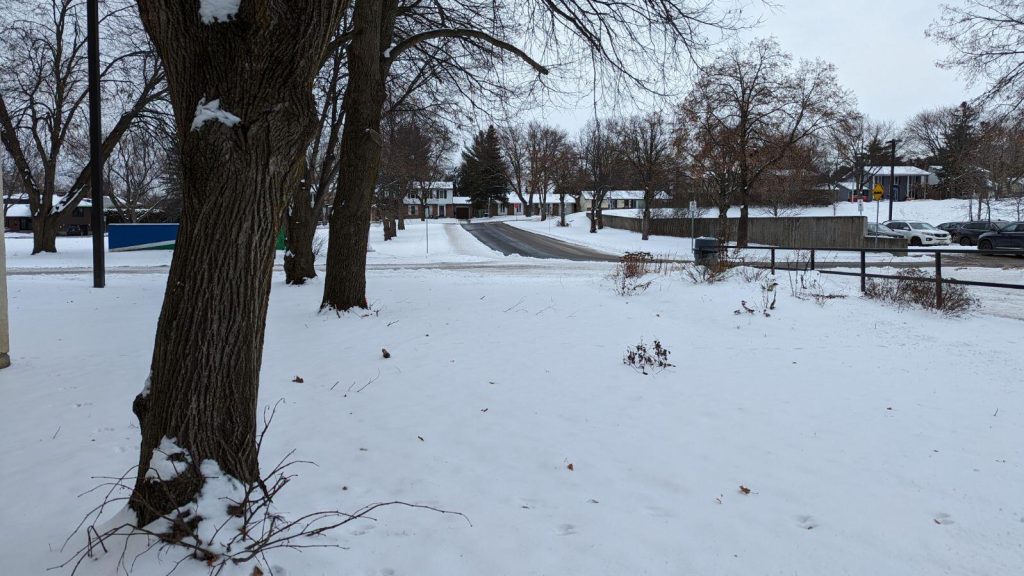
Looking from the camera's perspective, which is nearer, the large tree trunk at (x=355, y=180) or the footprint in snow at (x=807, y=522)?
the footprint in snow at (x=807, y=522)

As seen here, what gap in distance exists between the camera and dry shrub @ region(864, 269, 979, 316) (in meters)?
9.21

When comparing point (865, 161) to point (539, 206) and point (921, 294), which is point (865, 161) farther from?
point (921, 294)

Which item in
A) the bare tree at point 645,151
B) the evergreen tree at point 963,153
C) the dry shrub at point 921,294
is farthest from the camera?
the bare tree at point 645,151

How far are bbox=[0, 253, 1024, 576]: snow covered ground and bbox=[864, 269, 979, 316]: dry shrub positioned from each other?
0.47m

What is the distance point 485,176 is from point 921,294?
71.6m

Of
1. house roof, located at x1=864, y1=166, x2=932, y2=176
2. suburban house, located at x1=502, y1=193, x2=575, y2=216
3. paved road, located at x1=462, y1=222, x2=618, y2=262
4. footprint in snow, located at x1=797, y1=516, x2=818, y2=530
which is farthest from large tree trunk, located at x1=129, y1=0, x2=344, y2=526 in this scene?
suburban house, located at x1=502, y1=193, x2=575, y2=216

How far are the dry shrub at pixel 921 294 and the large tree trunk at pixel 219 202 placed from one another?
10.00 metres

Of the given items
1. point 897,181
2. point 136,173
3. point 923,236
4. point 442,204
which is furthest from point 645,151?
point 442,204

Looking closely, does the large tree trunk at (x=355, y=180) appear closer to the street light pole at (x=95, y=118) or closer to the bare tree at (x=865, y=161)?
the street light pole at (x=95, y=118)

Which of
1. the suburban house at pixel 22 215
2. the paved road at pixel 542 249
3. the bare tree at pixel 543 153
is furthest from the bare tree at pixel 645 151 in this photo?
the suburban house at pixel 22 215

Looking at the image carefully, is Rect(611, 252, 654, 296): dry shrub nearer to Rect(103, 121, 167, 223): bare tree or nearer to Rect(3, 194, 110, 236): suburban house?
Rect(103, 121, 167, 223): bare tree

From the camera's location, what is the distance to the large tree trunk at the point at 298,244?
1397 cm

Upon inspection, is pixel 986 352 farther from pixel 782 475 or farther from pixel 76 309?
pixel 76 309

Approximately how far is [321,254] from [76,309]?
19739 millimetres
